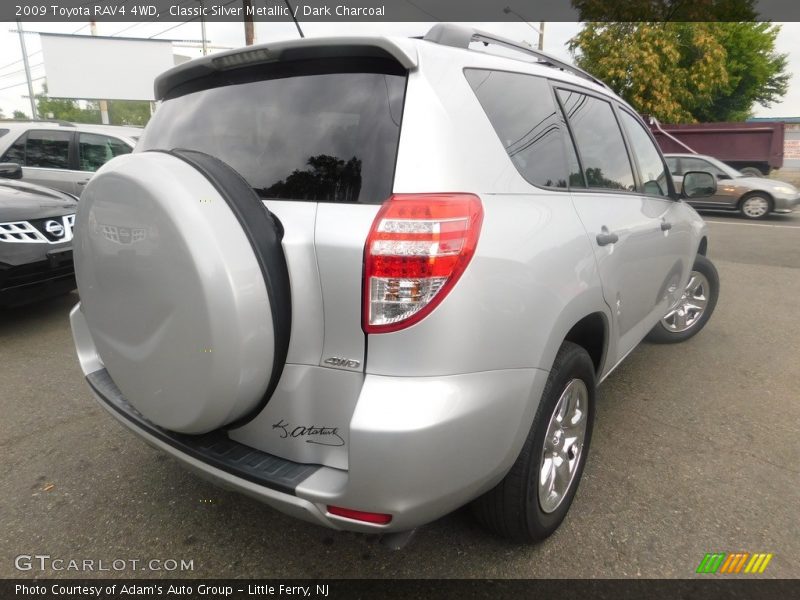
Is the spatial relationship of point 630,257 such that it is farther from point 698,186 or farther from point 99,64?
point 99,64

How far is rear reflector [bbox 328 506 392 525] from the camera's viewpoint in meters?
1.49

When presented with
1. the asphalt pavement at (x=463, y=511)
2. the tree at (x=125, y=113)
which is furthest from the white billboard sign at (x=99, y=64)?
the tree at (x=125, y=113)

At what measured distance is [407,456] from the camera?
1.41 m

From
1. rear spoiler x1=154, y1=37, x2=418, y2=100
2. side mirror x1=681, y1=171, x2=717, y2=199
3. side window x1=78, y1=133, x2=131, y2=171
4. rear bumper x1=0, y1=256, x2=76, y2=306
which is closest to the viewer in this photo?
rear spoiler x1=154, y1=37, x2=418, y2=100

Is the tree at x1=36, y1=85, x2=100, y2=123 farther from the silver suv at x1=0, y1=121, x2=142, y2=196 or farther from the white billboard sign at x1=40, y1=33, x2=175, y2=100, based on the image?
the silver suv at x1=0, y1=121, x2=142, y2=196

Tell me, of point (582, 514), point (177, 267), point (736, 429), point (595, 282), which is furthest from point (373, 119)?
point (736, 429)

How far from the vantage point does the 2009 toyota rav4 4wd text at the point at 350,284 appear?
1.44 m

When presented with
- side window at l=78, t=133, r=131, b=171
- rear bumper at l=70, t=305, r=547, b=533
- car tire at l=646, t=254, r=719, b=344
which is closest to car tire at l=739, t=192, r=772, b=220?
car tire at l=646, t=254, r=719, b=344

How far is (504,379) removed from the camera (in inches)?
62.0

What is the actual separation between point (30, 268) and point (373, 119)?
3759 mm

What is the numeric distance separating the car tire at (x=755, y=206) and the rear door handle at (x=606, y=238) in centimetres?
1212

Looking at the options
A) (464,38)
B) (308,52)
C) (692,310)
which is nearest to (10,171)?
(308,52)

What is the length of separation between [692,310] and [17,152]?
842 cm
